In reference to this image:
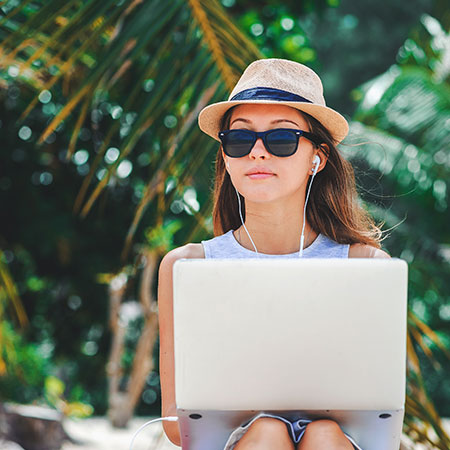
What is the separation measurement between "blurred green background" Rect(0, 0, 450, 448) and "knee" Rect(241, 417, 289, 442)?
112 cm

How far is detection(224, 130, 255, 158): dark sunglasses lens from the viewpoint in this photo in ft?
6.21

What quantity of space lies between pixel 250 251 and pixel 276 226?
10 cm

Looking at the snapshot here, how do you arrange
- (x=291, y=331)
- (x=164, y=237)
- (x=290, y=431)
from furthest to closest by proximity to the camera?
(x=164, y=237), (x=290, y=431), (x=291, y=331)

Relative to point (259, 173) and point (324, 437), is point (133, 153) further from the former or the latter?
point (324, 437)

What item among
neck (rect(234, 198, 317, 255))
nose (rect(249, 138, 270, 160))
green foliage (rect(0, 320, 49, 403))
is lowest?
green foliage (rect(0, 320, 49, 403))

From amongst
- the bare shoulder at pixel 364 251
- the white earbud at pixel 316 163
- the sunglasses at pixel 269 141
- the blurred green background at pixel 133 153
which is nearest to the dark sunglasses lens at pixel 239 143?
the sunglasses at pixel 269 141

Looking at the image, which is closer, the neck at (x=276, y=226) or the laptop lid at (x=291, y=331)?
the laptop lid at (x=291, y=331)

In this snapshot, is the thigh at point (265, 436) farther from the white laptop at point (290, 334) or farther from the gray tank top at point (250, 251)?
the gray tank top at point (250, 251)

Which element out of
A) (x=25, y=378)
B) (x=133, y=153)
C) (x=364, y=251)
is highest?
(x=364, y=251)

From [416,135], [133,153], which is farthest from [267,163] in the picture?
[416,135]

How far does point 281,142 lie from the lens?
1890mm

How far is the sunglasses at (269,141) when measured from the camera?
6.20 ft

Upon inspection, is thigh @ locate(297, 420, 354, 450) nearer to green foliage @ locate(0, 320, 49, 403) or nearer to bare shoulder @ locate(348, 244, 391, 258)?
bare shoulder @ locate(348, 244, 391, 258)

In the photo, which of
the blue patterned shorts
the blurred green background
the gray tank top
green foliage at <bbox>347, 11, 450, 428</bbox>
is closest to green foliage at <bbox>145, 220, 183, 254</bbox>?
the blurred green background
